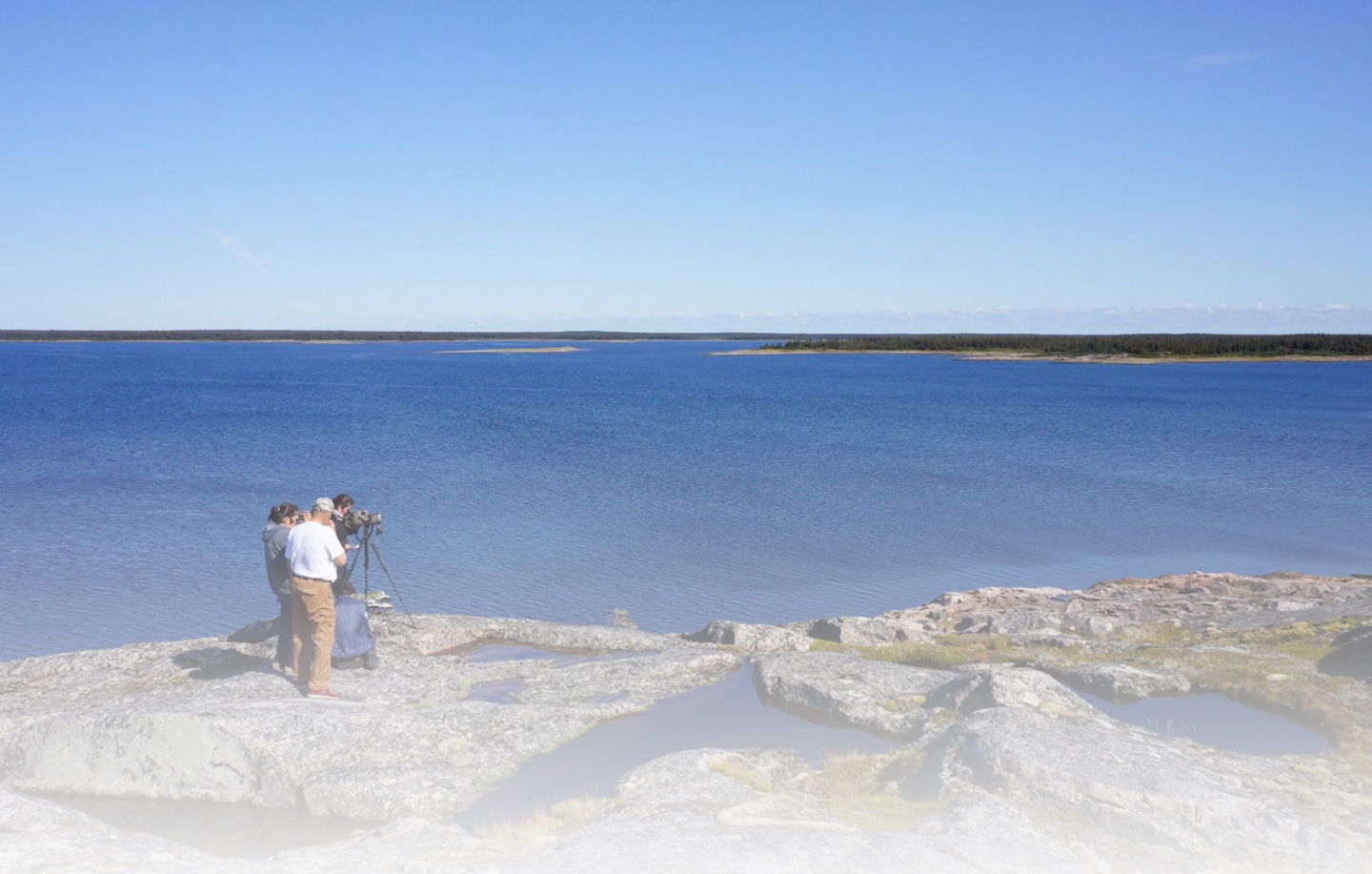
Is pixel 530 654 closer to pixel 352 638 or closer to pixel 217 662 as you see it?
pixel 352 638

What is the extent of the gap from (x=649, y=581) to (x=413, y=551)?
5.90 metres

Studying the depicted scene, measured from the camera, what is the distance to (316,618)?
32.9 ft

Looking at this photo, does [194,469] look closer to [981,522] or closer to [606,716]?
[981,522]

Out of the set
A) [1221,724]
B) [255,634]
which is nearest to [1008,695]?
[1221,724]

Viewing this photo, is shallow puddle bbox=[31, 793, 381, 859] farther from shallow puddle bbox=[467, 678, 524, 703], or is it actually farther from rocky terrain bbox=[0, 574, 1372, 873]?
shallow puddle bbox=[467, 678, 524, 703]

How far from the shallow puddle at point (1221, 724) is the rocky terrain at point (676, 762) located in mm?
208

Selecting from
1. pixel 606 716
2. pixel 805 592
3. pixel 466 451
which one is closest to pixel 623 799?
pixel 606 716

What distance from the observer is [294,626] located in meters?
10.2

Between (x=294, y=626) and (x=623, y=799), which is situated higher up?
(x=294, y=626)

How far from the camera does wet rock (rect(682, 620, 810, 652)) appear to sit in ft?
43.4

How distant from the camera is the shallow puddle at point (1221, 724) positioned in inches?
372

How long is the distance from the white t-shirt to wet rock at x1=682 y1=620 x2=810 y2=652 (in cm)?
546

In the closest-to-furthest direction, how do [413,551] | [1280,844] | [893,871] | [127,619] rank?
[893,871] < [1280,844] < [127,619] < [413,551]

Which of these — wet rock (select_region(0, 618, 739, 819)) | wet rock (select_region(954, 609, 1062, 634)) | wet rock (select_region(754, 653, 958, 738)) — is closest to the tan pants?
wet rock (select_region(0, 618, 739, 819))
